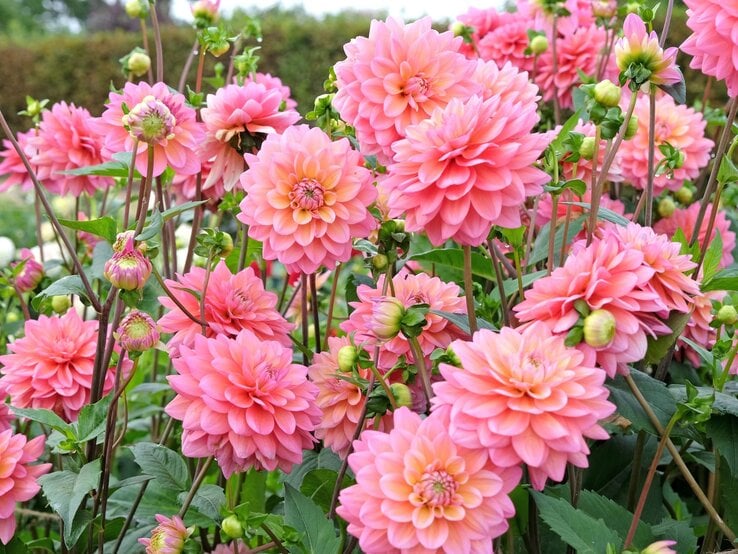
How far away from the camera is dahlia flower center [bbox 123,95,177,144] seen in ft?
2.84

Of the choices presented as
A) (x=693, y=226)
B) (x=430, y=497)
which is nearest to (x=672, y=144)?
(x=693, y=226)

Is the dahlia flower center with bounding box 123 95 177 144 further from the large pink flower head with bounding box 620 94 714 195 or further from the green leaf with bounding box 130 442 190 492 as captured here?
the large pink flower head with bounding box 620 94 714 195

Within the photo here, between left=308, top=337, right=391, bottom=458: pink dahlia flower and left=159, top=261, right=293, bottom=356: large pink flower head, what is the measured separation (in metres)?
0.08

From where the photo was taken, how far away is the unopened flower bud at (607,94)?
817mm

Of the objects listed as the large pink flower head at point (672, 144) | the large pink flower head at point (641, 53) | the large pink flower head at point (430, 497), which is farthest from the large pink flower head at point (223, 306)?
the large pink flower head at point (672, 144)

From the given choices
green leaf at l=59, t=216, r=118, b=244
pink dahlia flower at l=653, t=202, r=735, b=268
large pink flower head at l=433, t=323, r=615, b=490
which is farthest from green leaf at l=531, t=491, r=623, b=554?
Result: pink dahlia flower at l=653, t=202, r=735, b=268

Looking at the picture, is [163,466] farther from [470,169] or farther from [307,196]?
[470,169]

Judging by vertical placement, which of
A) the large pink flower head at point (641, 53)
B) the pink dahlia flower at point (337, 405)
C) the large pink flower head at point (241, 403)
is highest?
the large pink flower head at point (641, 53)

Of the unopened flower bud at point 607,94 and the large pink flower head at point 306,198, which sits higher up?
the unopened flower bud at point 607,94

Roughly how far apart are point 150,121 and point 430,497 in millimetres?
493

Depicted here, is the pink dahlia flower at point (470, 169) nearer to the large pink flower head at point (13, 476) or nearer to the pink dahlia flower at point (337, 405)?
the pink dahlia flower at point (337, 405)

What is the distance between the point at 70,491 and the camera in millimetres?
878

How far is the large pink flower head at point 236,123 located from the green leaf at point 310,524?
39 centimetres

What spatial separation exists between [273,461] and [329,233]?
231mm
